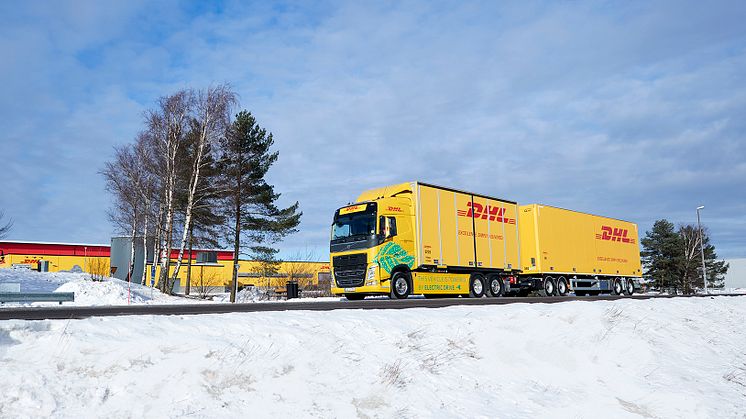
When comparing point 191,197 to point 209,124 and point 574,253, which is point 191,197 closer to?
point 209,124

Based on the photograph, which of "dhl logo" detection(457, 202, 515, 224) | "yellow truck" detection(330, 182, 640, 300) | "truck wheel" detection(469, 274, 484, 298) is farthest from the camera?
"dhl logo" detection(457, 202, 515, 224)

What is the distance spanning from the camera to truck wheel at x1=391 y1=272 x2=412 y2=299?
19359 millimetres

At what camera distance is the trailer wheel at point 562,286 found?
2747 centimetres

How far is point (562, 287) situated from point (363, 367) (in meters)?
22.8

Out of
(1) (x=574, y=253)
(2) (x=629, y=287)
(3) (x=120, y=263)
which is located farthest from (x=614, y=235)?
(3) (x=120, y=263)

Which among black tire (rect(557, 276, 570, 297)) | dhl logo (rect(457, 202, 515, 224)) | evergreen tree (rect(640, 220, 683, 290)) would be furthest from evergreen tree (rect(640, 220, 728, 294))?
dhl logo (rect(457, 202, 515, 224))

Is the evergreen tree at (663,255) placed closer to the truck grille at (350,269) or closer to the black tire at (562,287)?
the black tire at (562,287)

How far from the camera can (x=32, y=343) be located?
18.7 ft

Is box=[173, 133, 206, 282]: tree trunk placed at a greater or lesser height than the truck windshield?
greater

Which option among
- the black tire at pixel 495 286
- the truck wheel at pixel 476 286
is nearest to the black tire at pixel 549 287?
the black tire at pixel 495 286

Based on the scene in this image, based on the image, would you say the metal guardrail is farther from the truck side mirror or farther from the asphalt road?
the truck side mirror

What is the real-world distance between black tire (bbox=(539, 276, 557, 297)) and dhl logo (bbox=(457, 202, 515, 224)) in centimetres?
345

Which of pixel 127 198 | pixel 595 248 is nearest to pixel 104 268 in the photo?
pixel 127 198

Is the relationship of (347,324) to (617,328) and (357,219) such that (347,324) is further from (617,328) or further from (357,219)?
(357,219)
